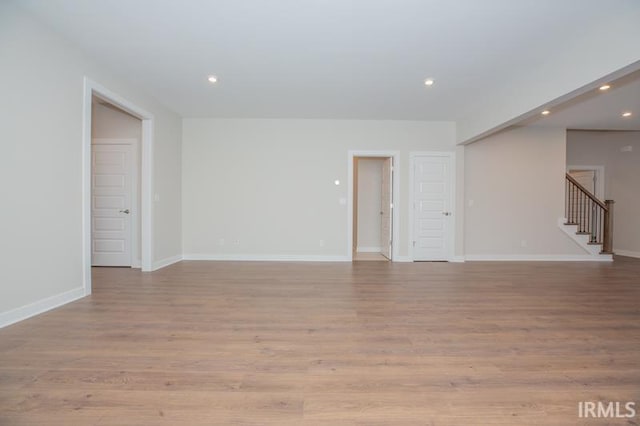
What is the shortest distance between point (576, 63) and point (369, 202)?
4.85m

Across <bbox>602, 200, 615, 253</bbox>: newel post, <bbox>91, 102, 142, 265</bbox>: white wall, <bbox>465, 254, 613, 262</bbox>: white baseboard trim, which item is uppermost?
<bbox>91, 102, 142, 265</bbox>: white wall

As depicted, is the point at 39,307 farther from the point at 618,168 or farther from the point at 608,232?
the point at 618,168

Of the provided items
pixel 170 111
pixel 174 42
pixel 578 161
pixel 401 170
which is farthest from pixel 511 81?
pixel 170 111

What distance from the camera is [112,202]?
5.18 m

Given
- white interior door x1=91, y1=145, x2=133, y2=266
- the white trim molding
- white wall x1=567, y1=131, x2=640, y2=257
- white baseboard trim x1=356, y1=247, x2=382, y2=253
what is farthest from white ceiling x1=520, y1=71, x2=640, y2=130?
white interior door x1=91, y1=145, x2=133, y2=266

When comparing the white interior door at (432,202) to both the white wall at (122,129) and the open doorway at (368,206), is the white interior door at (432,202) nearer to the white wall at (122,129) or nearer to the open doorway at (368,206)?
the open doorway at (368,206)

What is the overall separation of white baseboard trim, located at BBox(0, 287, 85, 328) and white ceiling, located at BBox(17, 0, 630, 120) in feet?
8.89

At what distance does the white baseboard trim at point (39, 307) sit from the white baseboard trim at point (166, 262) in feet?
5.26

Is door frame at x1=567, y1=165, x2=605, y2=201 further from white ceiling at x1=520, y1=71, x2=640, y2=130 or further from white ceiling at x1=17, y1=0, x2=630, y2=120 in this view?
white ceiling at x1=17, y1=0, x2=630, y2=120

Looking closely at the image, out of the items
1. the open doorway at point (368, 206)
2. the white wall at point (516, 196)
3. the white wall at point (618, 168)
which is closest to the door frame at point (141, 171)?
the open doorway at point (368, 206)

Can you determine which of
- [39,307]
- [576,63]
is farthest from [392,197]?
[39,307]

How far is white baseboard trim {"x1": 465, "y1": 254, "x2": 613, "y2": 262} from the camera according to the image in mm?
6137
